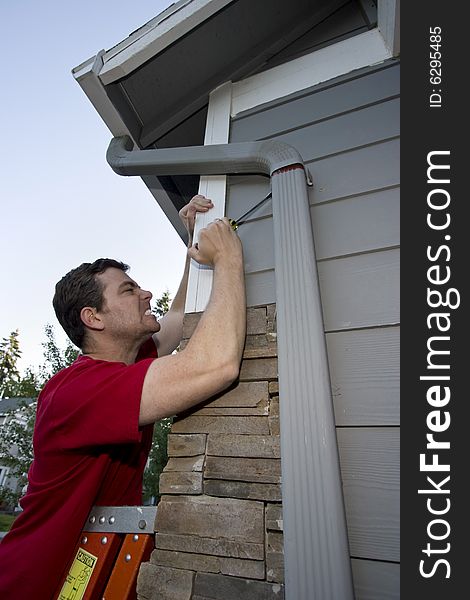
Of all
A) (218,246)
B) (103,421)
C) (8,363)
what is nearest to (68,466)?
(103,421)

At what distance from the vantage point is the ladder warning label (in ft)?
3.48

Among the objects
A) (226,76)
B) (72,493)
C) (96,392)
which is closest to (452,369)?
(96,392)

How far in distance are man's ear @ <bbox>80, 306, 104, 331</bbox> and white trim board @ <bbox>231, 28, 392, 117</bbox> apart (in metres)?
1.16

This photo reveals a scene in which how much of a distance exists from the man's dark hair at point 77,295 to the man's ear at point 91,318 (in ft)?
0.06

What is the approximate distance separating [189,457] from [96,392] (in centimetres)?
34

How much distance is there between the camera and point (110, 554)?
1066 millimetres

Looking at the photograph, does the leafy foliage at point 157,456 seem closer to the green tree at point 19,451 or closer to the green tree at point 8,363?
the green tree at point 19,451

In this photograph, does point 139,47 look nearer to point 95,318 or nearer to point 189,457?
point 95,318

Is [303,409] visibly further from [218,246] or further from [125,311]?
[125,311]

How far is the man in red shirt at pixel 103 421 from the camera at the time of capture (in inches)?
41.4

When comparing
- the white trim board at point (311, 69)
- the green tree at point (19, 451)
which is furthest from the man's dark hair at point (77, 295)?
the green tree at point (19, 451)

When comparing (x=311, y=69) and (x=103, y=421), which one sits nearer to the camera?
(x=103, y=421)

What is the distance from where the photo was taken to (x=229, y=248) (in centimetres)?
131

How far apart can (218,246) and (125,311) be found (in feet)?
1.79
